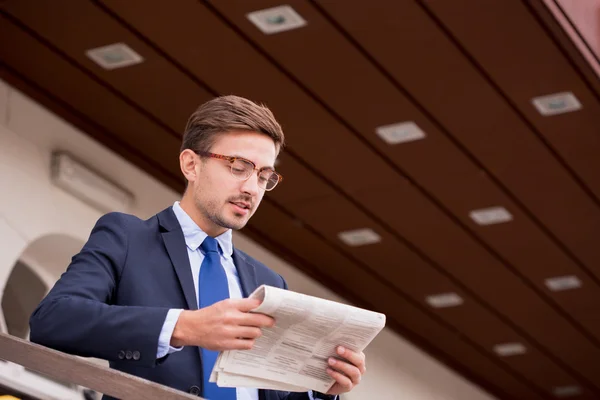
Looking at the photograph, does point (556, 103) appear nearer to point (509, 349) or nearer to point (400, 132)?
point (400, 132)

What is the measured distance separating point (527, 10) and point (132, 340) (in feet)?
15.7

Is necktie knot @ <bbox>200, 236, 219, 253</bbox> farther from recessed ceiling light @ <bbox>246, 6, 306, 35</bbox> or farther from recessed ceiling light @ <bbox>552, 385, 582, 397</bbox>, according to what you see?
recessed ceiling light @ <bbox>552, 385, 582, 397</bbox>

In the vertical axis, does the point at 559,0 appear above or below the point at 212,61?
above

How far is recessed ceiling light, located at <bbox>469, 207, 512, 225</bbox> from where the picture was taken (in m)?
9.18

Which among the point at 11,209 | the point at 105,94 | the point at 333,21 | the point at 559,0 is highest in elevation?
the point at 559,0

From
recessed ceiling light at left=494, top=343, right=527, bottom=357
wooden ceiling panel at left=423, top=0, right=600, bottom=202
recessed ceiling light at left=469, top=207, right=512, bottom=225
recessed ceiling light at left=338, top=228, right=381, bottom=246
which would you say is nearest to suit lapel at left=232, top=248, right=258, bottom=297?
wooden ceiling panel at left=423, top=0, right=600, bottom=202

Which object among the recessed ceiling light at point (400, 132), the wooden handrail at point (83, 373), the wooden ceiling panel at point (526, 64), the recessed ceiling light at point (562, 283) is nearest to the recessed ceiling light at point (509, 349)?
the recessed ceiling light at point (562, 283)

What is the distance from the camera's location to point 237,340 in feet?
7.66

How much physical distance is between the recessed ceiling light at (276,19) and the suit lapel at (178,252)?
13.2 ft

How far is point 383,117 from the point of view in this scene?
7887 mm

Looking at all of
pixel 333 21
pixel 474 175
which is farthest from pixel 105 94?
pixel 474 175

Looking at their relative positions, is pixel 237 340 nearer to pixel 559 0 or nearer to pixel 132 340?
pixel 132 340

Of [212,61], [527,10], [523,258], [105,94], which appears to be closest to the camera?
[527,10]

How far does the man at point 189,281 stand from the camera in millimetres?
2408
